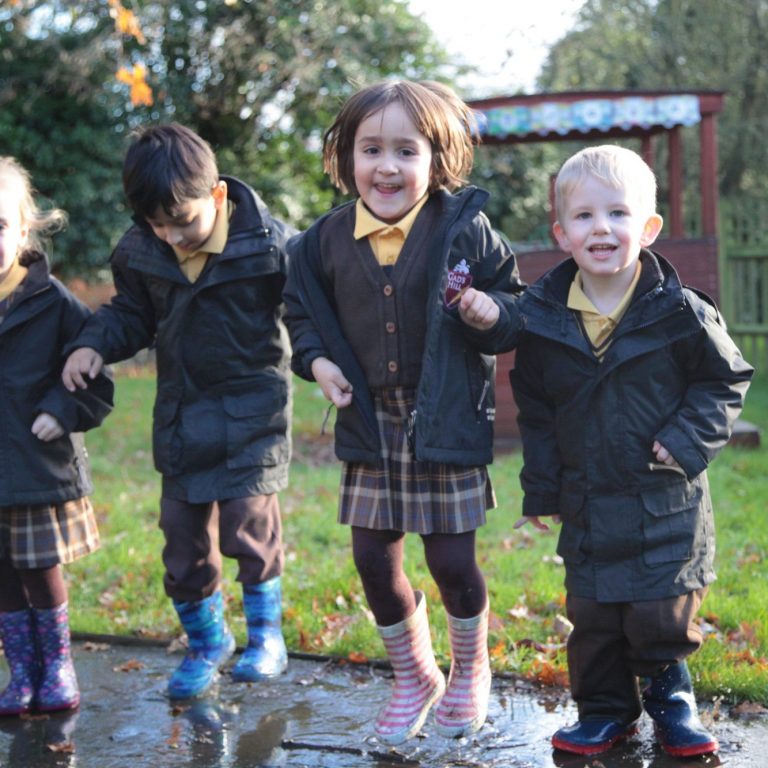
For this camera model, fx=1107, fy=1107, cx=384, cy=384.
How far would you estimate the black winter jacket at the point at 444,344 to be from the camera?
292 centimetres

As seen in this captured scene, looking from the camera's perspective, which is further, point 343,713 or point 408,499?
point 343,713

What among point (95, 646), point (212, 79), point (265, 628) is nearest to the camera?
point (265, 628)

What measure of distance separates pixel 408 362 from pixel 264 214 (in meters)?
0.94

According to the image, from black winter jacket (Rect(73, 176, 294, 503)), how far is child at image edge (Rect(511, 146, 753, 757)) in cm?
100

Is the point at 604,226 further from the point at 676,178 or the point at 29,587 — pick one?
the point at 676,178

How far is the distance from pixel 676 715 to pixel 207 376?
172cm

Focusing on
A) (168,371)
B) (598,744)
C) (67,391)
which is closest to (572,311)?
(598,744)

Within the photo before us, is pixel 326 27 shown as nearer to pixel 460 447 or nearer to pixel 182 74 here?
pixel 182 74

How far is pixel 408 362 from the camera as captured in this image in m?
3.01

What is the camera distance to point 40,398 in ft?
11.5

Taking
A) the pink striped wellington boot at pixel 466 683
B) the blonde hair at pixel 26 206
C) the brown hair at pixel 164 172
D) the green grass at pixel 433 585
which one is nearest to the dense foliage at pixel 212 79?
the green grass at pixel 433 585

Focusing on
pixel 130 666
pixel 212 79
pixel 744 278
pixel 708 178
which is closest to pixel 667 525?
pixel 130 666

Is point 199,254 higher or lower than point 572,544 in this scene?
higher

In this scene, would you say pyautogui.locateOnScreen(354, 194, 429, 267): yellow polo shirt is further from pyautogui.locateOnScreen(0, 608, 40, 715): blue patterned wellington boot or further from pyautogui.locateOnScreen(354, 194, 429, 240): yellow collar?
pyautogui.locateOnScreen(0, 608, 40, 715): blue patterned wellington boot
